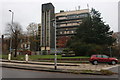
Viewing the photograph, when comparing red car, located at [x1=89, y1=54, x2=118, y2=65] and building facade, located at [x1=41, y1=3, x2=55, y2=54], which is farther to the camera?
building facade, located at [x1=41, y1=3, x2=55, y2=54]

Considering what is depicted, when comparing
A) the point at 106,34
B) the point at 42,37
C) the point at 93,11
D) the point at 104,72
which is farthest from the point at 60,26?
the point at 104,72

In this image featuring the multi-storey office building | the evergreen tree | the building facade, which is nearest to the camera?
the evergreen tree

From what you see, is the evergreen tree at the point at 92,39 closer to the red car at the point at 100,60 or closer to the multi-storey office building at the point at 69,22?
the red car at the point at 100,60

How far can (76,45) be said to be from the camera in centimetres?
3538

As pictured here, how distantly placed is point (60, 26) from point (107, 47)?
146 feet

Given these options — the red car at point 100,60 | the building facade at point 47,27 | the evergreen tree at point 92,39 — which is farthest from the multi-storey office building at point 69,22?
the red car at point 100,60

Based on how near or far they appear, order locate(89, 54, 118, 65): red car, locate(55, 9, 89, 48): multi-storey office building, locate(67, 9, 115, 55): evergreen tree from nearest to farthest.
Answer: locate(89, 54, 118, 65): red car, locate(67, 9, 115, 55): evergreen tree, locate(55, 9, 89, 48): multi-storey office building

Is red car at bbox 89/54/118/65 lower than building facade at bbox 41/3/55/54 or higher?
lower

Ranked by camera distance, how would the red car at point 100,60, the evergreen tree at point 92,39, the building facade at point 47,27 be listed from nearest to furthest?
the red car at point 100,60, the evergreen tree at point 92,39, the building facade at point 47,27

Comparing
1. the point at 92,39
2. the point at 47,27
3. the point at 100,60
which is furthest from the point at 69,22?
the point at 100,60

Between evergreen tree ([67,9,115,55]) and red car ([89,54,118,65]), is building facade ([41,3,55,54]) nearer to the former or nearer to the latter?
evergreen tree ([67,9,115,55])

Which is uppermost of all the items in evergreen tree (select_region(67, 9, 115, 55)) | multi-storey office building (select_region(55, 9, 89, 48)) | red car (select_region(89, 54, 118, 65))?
multi-storey office building (select_region(55, 9, 89, 48))

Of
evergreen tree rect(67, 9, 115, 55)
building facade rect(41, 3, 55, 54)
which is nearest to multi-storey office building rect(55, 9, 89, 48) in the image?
building facade rect(41, 3, 55, 54)

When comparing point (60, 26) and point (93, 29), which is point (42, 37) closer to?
point (60, 26)
